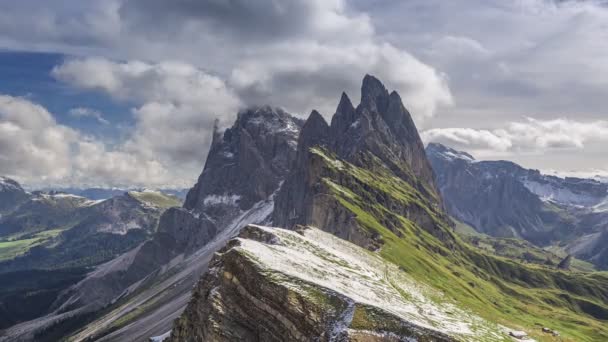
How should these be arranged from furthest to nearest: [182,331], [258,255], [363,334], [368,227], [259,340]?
[368,227] < [182,331] < [258,255] < [259,340] < [363,334]

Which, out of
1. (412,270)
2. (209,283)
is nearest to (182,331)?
(209,283)

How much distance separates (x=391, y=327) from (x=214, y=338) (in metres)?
20.6

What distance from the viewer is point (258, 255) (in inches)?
2206

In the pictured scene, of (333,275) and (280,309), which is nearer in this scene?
(280,309)

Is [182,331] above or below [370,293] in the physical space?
below

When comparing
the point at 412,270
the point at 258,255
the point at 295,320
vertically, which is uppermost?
the point at 258,255

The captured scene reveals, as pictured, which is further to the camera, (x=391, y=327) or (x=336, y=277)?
(x=336, y=277)

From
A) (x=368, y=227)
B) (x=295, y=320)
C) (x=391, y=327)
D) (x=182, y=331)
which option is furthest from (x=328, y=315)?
(x=368, y=227)

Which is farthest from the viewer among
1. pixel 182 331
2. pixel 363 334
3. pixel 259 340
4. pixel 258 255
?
pixel 182 331

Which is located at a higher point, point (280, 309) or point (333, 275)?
point (333, 275)

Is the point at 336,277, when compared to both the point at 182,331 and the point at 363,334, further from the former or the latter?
the point at 182,331

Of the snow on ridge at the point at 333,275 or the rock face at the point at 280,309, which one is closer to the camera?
the rock face at the point at 280,309

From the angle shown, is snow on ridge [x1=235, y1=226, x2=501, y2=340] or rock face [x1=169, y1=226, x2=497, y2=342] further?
snow on ridge [x1=235, y1=226, x2=501, y2=340]

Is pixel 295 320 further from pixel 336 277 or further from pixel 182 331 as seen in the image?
→ pixel 182 331
